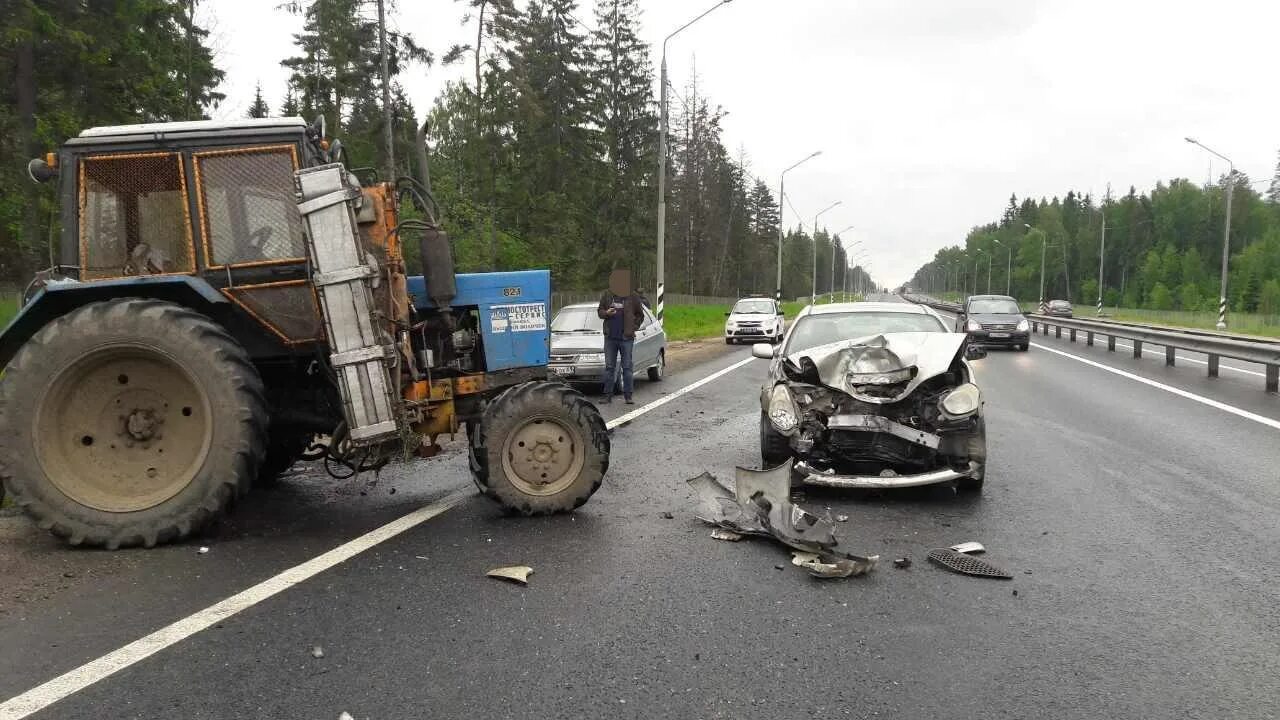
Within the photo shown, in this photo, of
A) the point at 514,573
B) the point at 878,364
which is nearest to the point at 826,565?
the point at 514,573

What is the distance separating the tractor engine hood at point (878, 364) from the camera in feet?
22.3

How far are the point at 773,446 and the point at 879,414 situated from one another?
966 millimetres

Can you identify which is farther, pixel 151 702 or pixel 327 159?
pixel 327 159

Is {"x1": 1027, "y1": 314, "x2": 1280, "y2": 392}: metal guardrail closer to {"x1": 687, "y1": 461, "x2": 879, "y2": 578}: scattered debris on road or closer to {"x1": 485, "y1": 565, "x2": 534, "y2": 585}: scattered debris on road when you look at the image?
{"x1": 687, "y1": 461, "x2": 879, "y2": 578}: scattered debris on road

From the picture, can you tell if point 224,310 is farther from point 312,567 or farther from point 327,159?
point 312,567

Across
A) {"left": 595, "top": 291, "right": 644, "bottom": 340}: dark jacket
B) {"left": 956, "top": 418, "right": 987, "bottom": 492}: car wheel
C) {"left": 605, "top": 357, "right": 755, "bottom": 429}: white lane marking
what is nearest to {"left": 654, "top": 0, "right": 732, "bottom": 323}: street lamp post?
{"left": 605, "top": 357, "right": 755, "bottom": 429}: white lane marking

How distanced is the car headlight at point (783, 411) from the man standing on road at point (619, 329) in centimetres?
568

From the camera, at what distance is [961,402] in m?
6.57

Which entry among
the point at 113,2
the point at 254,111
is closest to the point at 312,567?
the point at 113,2

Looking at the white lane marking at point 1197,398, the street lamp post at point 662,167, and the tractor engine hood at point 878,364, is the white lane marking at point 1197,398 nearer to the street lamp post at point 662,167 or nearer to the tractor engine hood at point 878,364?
the tractor engine hood at point 878,364

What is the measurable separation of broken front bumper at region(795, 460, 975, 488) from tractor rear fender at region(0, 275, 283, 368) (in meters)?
4.26

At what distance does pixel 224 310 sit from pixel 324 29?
40487 millimetres

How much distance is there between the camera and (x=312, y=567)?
471 centimetres

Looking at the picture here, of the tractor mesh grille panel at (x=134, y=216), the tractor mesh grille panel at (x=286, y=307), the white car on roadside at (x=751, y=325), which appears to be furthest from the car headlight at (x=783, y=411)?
the white car on roadside at (x=751, y=325)
